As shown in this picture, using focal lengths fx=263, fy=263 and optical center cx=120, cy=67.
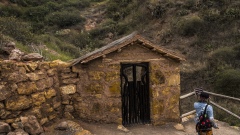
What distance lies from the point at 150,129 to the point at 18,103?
375 centimetres

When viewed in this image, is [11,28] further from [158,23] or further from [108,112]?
[158,23]

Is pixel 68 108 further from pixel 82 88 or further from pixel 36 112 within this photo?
pixel 36 112


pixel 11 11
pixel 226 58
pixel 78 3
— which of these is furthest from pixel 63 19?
pixel 226 58

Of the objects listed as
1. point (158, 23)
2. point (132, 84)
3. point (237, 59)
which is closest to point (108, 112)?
point (132, 84)

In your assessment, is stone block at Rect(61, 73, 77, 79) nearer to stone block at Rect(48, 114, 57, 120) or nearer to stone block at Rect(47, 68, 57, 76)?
stone block at Rect(47, 68, 57, 76)

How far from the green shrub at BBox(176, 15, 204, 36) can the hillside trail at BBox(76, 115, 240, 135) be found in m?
13.2

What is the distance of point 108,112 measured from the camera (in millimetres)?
7270

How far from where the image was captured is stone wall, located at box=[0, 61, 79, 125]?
5.66 metres

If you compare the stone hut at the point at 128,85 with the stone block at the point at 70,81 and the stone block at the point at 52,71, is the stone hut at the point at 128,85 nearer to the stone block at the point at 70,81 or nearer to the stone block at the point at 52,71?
the stone block at the point at 70,81

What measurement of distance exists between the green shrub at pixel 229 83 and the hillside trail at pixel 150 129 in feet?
21.5

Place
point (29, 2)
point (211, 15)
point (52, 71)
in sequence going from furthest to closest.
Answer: point (29, 2)
point (211, 15)
point (52, 71)

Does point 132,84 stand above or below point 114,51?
below

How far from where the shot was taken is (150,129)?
25.0ft

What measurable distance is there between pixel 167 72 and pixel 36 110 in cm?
392
